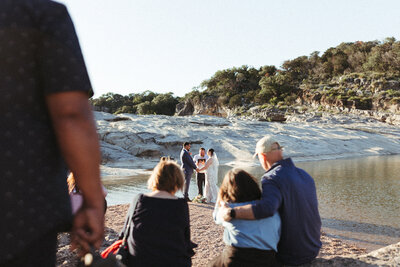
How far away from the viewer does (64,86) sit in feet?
3.53

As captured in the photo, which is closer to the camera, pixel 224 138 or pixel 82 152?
pixel 82 152

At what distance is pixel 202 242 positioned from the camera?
6699 millimetres

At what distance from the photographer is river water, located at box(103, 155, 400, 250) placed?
7.94 meters

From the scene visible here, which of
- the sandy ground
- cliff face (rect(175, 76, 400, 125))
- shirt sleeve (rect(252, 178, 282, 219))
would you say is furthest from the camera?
cliff face (rect(175, 76, 400, 125))

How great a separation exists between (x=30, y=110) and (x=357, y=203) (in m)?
12.0

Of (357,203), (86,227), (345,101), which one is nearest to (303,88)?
(345,101)

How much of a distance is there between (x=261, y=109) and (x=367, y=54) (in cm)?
2928

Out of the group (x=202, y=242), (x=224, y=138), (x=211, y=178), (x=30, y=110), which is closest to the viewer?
(x=30, y=110)

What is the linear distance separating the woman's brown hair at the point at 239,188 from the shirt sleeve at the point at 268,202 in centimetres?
16

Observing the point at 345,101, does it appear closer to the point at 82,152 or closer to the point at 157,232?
the point at 157,232

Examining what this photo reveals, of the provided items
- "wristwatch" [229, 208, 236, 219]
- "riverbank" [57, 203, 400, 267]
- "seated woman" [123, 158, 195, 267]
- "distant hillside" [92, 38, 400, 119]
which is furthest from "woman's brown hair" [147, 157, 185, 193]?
"distant hillside" [92, 38, 400, 119]

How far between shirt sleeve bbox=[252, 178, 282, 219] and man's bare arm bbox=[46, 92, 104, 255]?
2180 millimetres

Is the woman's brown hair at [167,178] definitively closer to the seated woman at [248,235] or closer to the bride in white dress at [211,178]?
the seated woman at [248,235]

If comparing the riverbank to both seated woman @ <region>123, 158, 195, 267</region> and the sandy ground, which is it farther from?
seated woman @ <region>123, 158, 195, 267</region>
